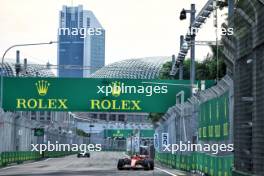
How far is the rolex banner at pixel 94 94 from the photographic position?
55500mm

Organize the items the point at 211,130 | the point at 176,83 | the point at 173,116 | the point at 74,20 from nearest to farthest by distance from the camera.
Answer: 1. the point at 211,130
2. the point at 173,116
3. the point at 176,83
4. the point at 74,20

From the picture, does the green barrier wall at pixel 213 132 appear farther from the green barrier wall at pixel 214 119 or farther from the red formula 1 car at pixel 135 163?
the red formula 1 car at pixel 135 163

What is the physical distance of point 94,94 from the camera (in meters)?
55.9

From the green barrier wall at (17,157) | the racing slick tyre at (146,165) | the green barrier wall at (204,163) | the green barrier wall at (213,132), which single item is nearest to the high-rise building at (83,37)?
the green barrier wall at (17,157)

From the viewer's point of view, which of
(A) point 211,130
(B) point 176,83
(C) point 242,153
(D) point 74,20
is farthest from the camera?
(D) point 74,20

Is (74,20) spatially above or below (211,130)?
above

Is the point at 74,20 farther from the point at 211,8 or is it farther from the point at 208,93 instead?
the point at 208,93

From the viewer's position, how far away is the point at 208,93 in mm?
26172

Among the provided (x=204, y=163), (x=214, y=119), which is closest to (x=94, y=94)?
(x=204, y=163)

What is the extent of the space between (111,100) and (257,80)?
4719 cm

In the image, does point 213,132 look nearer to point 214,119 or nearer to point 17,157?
point 214,119

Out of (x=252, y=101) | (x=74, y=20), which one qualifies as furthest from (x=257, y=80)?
(x=74, y=20)

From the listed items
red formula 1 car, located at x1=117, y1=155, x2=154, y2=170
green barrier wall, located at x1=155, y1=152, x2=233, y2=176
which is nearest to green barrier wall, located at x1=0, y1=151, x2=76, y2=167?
red formula 1 car, located at x1=117, y1=155, x2=154, y2=170

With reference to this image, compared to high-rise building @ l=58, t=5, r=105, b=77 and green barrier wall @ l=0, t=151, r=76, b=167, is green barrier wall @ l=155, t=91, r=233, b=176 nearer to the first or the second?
green barrier wall @ l=0, t=151, r=76, b=167
